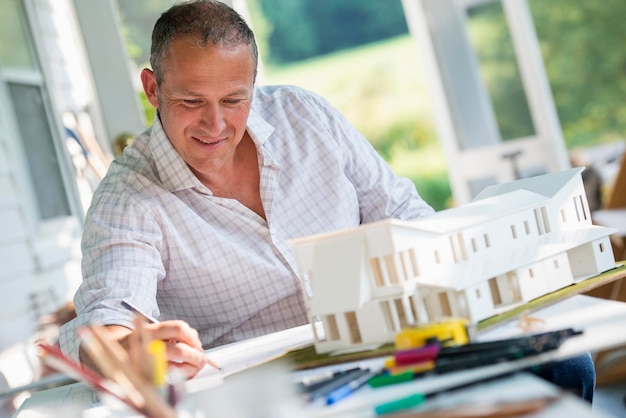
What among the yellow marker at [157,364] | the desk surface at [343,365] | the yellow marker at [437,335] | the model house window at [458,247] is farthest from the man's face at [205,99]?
the yellow marker at [157,364]

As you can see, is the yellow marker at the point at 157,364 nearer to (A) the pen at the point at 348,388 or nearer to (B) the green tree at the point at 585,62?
(A) the pen at the point at 348,388

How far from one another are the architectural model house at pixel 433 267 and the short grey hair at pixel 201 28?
72 cm

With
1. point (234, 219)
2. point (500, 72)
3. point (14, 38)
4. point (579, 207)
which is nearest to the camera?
point (579, 207)

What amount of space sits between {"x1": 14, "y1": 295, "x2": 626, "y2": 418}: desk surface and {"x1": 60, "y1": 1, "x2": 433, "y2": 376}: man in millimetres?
207

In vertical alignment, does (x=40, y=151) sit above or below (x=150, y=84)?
above

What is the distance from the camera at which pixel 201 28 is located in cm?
209

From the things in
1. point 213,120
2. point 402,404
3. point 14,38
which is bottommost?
point 402,404

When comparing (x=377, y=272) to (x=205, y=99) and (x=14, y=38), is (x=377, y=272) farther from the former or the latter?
(x=14, y=38)

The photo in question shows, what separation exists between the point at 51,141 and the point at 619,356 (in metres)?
3.00

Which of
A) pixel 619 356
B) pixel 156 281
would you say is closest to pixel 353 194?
pixel 156 281

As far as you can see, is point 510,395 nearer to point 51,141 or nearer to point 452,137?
point 51,141

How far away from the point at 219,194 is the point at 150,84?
1.11ft

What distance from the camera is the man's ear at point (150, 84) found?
2309 millimetres

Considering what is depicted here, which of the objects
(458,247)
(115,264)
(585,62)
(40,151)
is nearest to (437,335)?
(458,247)
